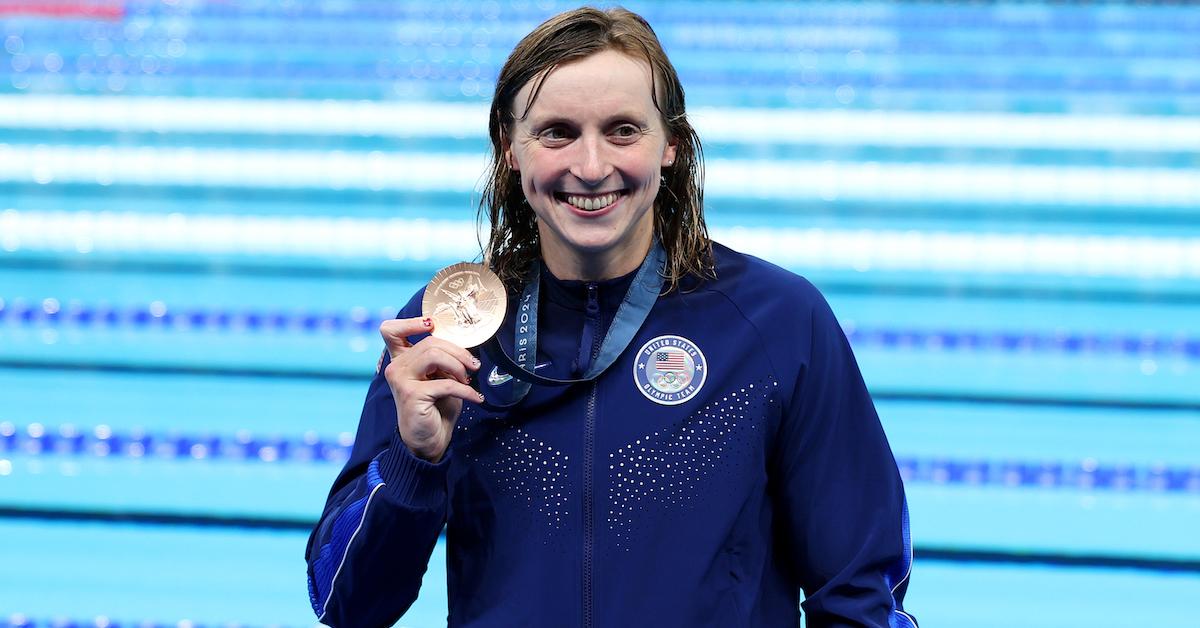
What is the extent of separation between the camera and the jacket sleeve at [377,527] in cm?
108

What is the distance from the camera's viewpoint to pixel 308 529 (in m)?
2.97

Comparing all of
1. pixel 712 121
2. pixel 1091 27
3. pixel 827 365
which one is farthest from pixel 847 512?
pixel 1091 27

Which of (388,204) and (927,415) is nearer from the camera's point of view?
(927,415)

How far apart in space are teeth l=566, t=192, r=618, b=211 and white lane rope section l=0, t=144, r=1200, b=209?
3085mm

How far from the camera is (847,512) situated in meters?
1.10

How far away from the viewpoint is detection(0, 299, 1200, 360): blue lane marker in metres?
3.38

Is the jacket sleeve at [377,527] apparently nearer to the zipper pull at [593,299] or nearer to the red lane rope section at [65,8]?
the zipper pull at [593,299]

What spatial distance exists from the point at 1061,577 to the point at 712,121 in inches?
88.5

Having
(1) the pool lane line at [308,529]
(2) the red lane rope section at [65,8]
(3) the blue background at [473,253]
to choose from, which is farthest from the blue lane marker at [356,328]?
(2) the red lane rope section at [65,8]

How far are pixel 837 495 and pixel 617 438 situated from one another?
189mm

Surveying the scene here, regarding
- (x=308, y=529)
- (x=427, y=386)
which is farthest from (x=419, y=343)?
(x=308, y=529)

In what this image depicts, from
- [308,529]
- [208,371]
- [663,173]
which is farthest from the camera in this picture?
[208,371]

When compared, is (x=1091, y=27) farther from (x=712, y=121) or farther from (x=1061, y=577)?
(x=1061, y=577)

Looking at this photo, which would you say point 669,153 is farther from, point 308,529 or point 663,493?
point 308,529
